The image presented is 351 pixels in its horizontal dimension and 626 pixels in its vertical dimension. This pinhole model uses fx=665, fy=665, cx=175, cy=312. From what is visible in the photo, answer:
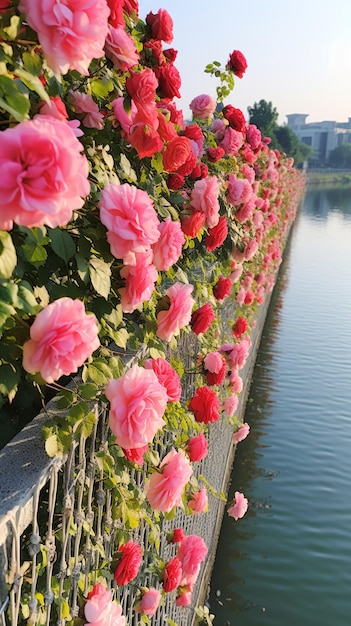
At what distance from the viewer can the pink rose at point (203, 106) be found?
3.81 metres

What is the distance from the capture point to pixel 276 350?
951cm

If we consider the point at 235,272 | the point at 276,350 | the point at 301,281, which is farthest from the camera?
the point at 301,281

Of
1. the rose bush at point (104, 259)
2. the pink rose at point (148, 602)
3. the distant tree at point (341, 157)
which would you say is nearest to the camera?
the rose bush at point (104, 259)

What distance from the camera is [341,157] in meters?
127

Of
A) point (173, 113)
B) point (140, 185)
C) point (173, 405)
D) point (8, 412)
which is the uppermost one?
point (173, 113)

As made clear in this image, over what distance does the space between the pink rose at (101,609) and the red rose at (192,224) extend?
121cm

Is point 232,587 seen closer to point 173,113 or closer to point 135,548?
point 135,548

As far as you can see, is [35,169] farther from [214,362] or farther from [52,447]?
[214,362]

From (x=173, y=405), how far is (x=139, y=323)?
49 cm

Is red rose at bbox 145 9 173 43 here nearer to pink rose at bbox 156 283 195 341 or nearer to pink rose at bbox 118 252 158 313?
pink rose at bbox 156 283 195 341

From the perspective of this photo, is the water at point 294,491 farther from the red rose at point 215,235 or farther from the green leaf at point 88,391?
the green leaf at point 88,391

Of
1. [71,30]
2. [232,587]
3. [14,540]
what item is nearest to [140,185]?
[71,30]

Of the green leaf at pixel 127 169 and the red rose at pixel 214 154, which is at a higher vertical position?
the red rose at pixel 214 154

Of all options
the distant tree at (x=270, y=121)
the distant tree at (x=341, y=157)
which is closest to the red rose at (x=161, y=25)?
the distant tree at (x=270, y=121)
